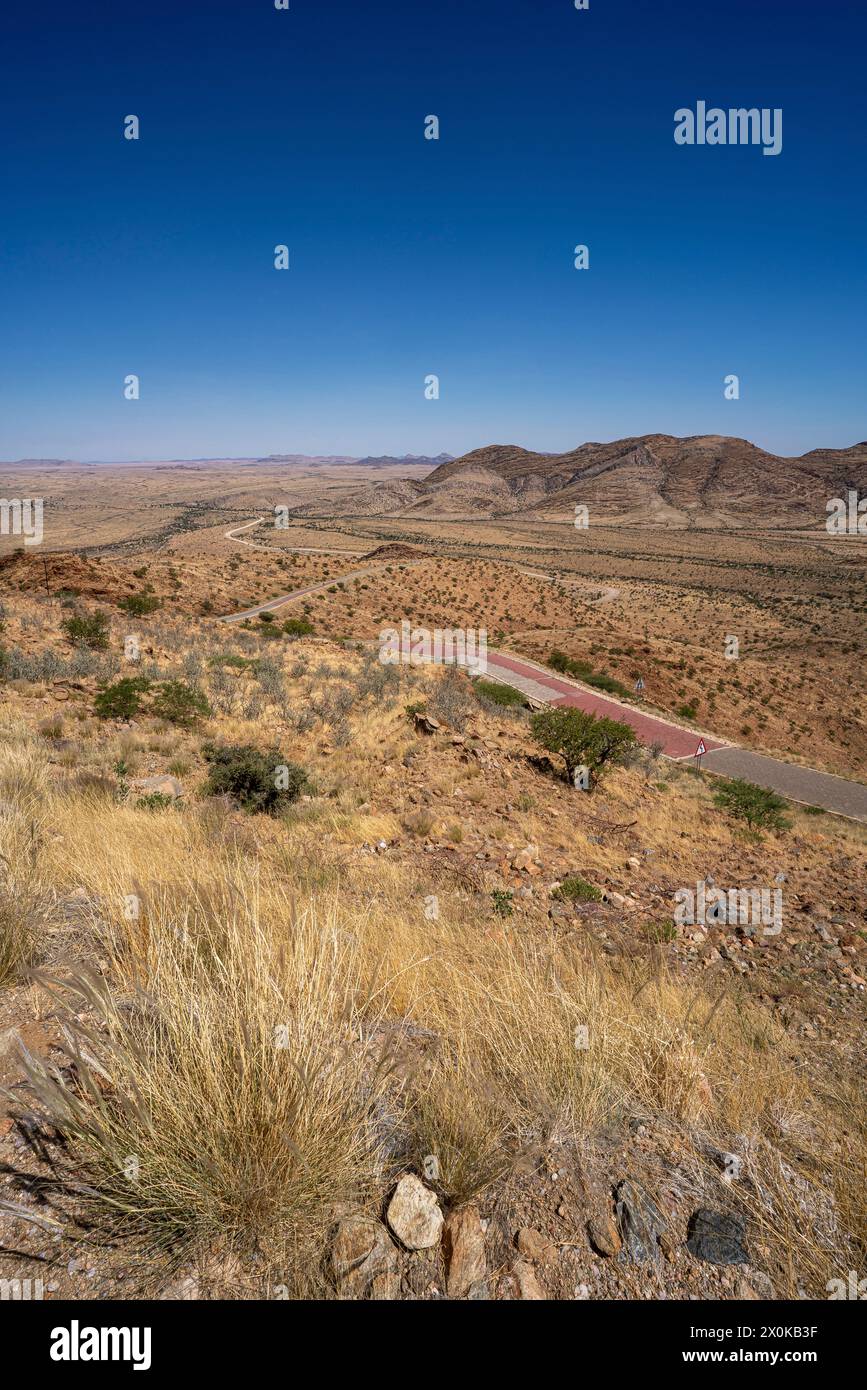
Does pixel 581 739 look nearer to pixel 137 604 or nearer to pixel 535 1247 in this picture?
pixel 535 1247

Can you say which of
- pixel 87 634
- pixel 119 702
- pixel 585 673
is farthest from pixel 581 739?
pixel 585 673

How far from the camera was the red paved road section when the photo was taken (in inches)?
754

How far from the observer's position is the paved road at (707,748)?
16859 millimetres

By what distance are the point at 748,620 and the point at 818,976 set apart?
46891mm

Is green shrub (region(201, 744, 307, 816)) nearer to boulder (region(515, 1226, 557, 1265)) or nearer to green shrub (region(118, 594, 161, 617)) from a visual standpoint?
boulder (region(515, 1226, 557, 1265))

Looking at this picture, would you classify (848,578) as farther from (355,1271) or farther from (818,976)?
(355,1271)

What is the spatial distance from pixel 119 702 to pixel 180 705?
0.99 meters

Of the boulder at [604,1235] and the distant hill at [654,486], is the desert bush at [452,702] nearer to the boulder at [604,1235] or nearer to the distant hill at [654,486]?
the boulder at [604,1235]

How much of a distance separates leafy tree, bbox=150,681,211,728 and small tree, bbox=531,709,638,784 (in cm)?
655

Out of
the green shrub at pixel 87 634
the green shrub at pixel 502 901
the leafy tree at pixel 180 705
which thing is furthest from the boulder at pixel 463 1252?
the green shrub at pixel 87 634

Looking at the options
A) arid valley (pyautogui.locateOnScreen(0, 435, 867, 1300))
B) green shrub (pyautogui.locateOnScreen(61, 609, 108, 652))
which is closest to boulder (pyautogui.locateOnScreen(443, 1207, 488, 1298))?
arid valley (pyautogui.locateOnScreen(0, 435, 867, 1300))

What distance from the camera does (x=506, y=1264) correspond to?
1.77 m

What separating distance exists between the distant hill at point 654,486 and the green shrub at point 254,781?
125 metres
